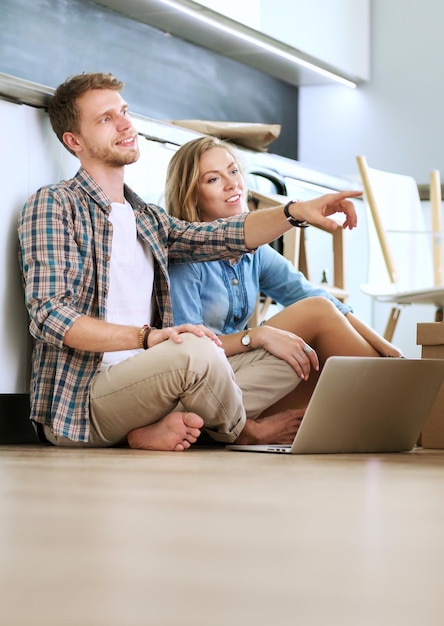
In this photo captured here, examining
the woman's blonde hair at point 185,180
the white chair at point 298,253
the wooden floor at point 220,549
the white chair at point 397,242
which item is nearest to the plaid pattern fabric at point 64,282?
the woman's blonde hair at point 185,180

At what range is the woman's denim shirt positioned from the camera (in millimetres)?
2799

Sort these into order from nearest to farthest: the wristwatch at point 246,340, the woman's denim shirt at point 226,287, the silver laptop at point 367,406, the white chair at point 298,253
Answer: the silver laptop at point 367,406 < the wristwatch at point 246,340 < the woman's denim shirt at point 226,287 < the white chair at point 298,253

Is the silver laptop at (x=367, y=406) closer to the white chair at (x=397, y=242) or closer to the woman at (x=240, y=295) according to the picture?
the woman at (x=240, y=295)

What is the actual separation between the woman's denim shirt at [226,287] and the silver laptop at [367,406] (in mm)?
433

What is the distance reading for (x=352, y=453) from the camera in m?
2.36

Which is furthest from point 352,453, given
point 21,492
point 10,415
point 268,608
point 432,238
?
point 432,238

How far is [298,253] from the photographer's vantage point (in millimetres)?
3902

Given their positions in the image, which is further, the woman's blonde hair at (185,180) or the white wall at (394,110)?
the white wall at (394,110)

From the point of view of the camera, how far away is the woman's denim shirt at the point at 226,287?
9.18 feet

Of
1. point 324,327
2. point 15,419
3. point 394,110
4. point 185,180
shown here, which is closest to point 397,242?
point 394,110

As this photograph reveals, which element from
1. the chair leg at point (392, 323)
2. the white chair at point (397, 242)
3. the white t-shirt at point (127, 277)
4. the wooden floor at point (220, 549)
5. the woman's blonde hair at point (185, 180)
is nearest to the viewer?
the wooden floor at point (220, 549)

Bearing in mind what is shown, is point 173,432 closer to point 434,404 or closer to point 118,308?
point 118,308

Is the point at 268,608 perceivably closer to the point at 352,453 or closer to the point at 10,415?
the point at 352,453

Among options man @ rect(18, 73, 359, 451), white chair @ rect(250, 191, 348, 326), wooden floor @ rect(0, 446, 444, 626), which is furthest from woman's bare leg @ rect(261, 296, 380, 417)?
wooden floor @ rect(0, 446, 444, 626)
